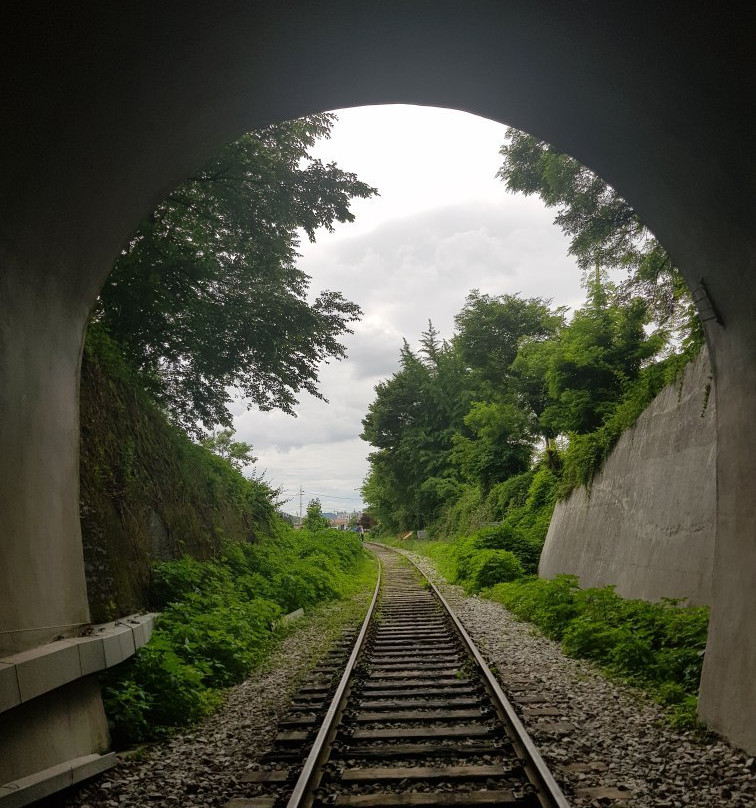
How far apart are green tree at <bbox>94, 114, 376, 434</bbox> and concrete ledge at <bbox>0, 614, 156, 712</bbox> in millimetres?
5669

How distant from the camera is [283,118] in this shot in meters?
5.40

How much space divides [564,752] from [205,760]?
2815mm

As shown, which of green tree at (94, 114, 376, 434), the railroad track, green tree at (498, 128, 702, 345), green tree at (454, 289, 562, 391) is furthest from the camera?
green tree at (454, 289, 562, 391)

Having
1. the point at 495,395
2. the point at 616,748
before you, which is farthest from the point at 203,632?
the point at 495,395

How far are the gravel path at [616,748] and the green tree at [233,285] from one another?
7532 mm

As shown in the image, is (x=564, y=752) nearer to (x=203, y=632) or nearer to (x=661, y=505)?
(x=203, y=632)

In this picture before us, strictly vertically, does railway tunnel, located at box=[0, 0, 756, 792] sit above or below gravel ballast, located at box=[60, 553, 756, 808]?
above

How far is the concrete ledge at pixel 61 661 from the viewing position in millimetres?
3647

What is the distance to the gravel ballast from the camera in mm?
3930

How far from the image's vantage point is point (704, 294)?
5.08 metres

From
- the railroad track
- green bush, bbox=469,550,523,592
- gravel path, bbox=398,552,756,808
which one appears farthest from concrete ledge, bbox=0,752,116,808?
green bush, bbox=469,550,523,592

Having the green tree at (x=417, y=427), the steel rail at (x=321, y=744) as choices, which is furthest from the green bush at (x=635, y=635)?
the green tree at (x=417, y=427)

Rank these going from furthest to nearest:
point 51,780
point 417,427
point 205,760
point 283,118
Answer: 1. point 417,427
2. point 283,118
3. point 205,760
4. point 51,780

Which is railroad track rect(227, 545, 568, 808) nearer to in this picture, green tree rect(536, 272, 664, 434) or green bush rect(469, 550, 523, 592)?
green bush rect(469, 550, 523, 592)
